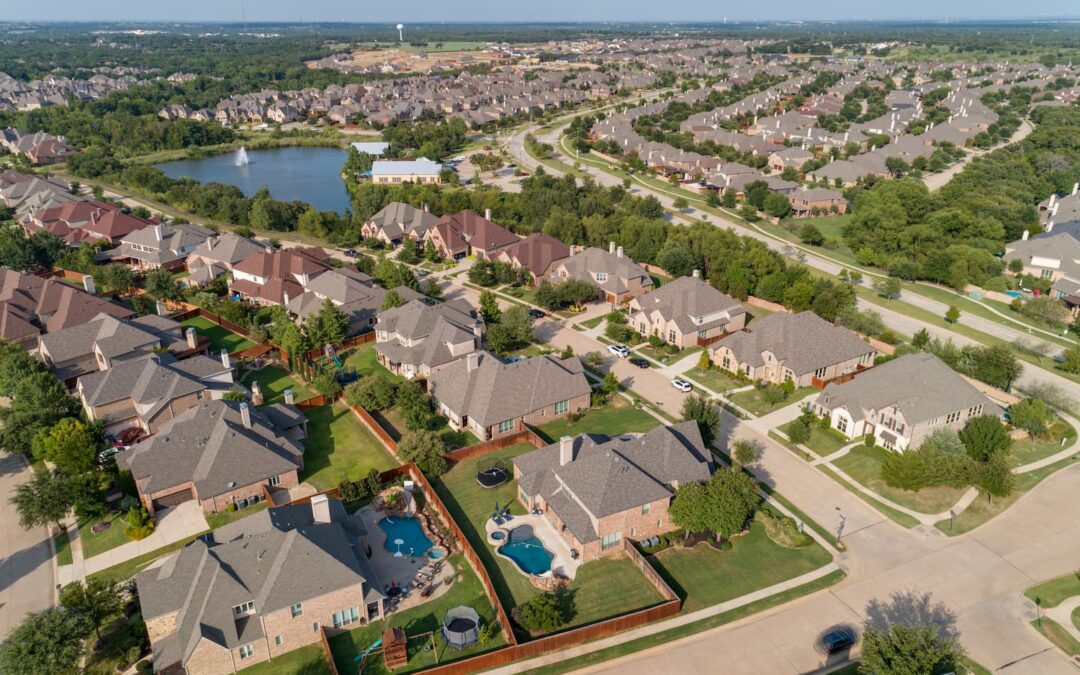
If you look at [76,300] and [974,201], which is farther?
[974,201]

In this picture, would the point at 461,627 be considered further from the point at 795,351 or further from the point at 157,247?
the point at 157,247

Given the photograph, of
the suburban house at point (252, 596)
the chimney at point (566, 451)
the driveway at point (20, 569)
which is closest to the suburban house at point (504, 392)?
the chimney at point (566, 451)

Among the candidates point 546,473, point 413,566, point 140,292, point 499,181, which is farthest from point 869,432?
point 499,181

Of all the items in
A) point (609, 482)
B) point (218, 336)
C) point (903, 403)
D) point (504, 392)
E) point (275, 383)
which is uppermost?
point (609, 482)

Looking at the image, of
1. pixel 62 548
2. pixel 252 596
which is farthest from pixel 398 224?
pixel 252 596

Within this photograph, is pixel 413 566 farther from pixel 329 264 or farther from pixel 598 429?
pixel 329 264
